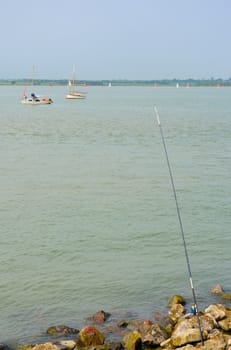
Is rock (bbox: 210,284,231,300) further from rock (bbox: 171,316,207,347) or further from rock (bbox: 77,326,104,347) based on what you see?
rock (bbox: 77,326,104,347)

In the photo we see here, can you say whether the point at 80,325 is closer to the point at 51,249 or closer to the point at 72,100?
the point at 51,249

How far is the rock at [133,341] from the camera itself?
9.80m

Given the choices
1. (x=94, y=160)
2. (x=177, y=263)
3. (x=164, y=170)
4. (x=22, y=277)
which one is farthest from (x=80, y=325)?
(x=94, y=160)

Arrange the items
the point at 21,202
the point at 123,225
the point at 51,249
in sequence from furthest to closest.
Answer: the point at 21,202, the point at 123,225, the point at 51,249

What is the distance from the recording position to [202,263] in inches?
580

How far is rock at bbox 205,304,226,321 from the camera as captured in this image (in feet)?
35.5

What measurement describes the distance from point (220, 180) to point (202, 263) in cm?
1010

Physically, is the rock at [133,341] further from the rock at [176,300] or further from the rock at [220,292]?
the rock at [220,292]

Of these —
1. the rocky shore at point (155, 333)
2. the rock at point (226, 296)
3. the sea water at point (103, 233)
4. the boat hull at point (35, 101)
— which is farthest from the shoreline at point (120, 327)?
the boat hull at point (35, 101)

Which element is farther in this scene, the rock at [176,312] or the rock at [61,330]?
the rock at [176,312]

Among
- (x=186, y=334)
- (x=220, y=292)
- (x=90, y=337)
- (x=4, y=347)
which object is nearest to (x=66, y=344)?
(x=90, y=337)

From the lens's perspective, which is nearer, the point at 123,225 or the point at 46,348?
the point at 46,348

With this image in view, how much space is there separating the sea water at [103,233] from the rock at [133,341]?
1.61 metres

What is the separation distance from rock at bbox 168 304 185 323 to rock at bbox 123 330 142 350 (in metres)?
1.41
